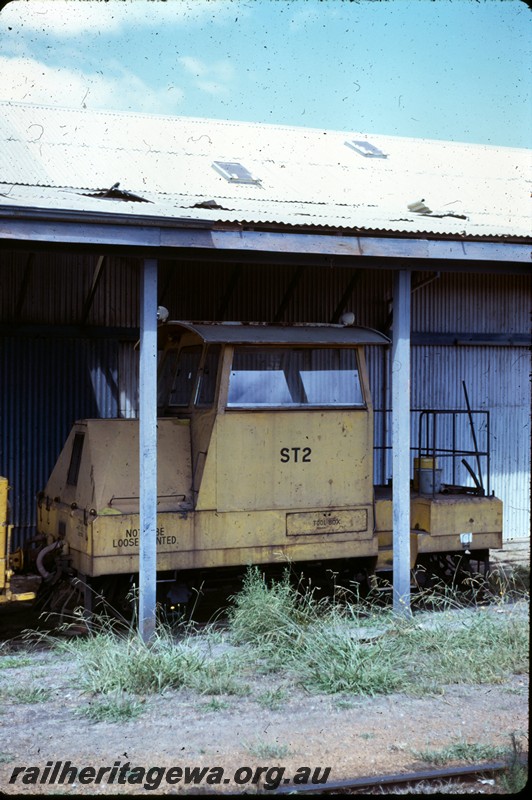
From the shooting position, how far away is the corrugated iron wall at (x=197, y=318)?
11.6m

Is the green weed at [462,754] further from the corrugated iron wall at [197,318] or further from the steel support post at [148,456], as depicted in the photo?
the corrugated iron wall at [197,318]

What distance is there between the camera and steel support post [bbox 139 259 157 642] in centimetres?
805

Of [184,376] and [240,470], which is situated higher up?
[184,376]

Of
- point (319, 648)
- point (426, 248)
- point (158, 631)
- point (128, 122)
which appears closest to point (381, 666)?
point (319, 648)

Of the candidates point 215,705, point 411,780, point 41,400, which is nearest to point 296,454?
point 215,705

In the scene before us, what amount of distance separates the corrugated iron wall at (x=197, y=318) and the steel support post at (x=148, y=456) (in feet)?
12.4

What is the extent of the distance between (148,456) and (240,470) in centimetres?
110

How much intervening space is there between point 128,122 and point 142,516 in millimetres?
8045

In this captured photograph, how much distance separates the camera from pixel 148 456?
26.6 ft

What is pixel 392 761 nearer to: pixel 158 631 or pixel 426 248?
pixel 158 631

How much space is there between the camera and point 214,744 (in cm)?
595

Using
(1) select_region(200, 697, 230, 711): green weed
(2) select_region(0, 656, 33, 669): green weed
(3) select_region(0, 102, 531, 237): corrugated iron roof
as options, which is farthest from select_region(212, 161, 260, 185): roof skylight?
(1) select_region(200, 697, 230, 711): green weed

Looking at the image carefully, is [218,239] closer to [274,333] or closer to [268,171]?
[274,333]

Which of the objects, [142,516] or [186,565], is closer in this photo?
[142,516]
